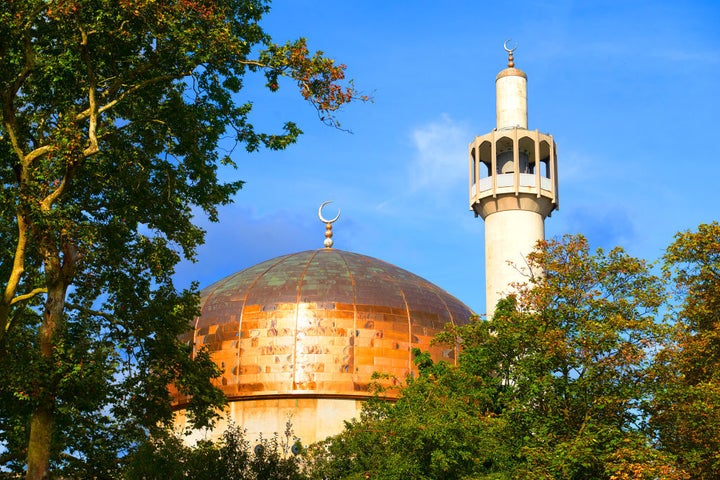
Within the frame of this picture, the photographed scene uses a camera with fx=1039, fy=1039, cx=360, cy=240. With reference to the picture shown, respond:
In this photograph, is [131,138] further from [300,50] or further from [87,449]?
[87,449]

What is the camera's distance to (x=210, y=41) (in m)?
17.2

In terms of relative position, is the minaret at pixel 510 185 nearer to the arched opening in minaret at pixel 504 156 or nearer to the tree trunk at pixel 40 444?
the arched opening in minaret at pixel 504 156

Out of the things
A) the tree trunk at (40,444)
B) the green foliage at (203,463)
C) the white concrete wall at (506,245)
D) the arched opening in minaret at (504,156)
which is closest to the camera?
the tree trunk at (40,444)

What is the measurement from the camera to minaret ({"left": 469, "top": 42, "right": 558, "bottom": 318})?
3572cm

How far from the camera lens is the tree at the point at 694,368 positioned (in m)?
20.8

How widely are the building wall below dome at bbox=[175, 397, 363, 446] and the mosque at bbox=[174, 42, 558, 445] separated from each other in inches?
1.4

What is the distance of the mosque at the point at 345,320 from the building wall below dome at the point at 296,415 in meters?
0.04

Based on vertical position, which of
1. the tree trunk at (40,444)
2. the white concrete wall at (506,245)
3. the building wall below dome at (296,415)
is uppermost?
the white concrete wall at (506,245)

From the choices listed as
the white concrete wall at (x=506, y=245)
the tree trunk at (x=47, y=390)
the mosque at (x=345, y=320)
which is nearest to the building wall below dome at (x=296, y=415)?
the mosque at (x=345, y=320)

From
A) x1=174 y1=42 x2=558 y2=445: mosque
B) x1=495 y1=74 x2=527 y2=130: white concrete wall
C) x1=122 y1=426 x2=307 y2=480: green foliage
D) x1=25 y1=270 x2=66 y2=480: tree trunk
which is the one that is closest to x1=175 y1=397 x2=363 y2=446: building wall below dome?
x1=174 y1=42 x2=558 y2=445: mosque

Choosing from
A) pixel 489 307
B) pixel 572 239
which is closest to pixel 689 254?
pixel 572 239

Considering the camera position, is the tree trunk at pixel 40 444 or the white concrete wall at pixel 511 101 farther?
the white concrete wall at pixel 511 101

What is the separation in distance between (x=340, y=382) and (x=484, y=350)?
1314 centimetres

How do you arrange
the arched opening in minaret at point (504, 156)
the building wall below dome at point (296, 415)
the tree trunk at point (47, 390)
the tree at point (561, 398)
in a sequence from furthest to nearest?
the arched opening in minaret at point (504, 156)
the building wall below dome at point (296, 415)
the tree at point (561, 398)
the tree trunk at point (47, 390)
